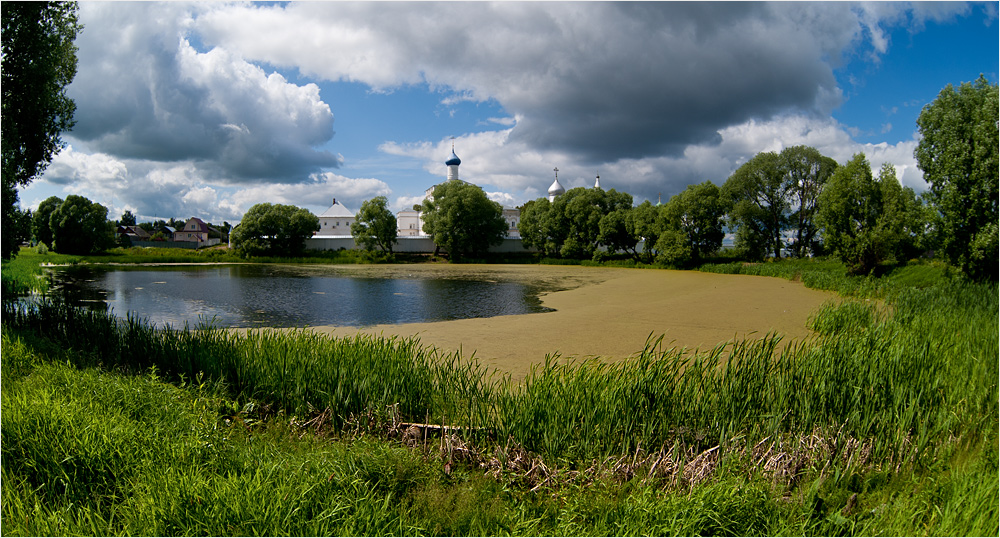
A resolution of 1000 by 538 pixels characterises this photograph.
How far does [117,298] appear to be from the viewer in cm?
1388

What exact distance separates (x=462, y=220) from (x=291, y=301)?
29.6 m

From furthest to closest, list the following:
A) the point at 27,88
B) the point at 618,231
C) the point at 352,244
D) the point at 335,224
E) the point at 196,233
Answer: the point at 196,233, the point at 335,224, the point at 352,244, the point at 618,231, the point at 27,88

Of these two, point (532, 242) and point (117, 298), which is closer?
point (117, 298)

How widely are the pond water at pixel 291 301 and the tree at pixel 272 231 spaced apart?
2325cm

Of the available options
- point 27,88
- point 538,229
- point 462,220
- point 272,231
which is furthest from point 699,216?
point 272,231

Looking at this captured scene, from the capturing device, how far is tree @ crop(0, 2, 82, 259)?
7258 mm

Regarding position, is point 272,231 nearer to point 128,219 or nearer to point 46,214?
point 46,214

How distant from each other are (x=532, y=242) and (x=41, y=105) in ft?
132

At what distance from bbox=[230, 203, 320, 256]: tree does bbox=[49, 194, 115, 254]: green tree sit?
9.18m

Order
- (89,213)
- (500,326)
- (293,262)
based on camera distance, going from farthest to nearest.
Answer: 1. (293,262)
2. (89,213)
3. (500,326)

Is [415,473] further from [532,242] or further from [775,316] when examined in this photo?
[532,242]

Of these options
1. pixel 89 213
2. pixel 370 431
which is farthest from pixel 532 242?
pixel 370 431

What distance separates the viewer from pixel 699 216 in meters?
32.5

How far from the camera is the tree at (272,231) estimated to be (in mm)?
42500
